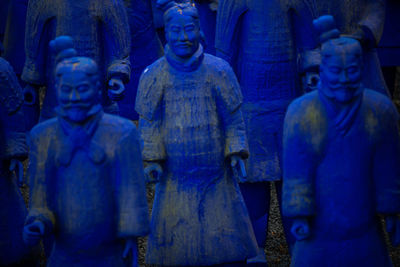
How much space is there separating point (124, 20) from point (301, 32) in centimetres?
108

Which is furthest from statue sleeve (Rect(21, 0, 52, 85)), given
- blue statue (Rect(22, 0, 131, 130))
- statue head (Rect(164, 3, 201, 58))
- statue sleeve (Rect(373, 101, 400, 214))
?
statue sleeve (Rect(373, 101, 400, 214))

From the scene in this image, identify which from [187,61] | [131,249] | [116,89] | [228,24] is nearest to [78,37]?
[116,89]

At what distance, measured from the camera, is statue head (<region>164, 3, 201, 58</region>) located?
4145mm

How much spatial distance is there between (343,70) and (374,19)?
2063 millimetres

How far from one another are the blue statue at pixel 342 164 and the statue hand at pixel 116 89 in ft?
4.60

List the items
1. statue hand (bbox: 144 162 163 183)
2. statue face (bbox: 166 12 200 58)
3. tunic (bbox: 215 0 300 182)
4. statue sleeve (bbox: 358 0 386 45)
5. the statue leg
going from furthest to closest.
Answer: statue sleeve (bbox: 358 0 386 45)
the statue leg
tunic (bbox: 215 0 300 182)
statue hand (bbox: 144 162 163 183)
statue face (bbox: 166 12 200 58)

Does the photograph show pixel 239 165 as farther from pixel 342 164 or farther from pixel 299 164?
pixel 342 164

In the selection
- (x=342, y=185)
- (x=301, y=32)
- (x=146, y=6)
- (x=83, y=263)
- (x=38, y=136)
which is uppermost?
(x=146, y=6)

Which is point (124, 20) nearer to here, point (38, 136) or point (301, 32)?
point (301, 32)

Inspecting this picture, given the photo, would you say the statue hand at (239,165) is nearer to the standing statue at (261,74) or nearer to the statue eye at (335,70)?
the standing statue at (261,74)

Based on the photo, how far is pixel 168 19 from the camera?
4184 millimetres

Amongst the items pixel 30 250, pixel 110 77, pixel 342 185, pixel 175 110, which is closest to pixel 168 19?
pixel 175 110

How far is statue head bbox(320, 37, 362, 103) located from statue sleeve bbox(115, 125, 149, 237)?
879 millimetres

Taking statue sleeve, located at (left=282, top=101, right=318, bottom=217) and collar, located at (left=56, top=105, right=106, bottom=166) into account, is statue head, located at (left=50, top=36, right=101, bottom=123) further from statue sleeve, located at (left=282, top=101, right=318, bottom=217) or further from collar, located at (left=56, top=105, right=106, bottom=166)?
statue sleeve, located at (left=282, top=101, right=318, bottom=217)
